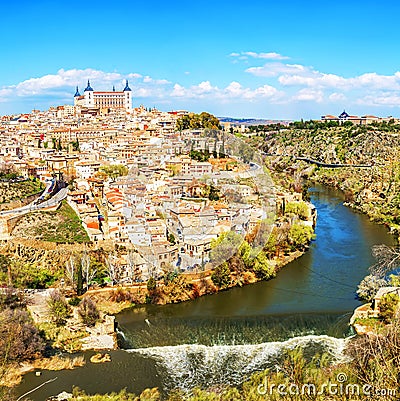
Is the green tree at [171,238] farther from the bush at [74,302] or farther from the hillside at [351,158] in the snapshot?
the hillside at [351,158]

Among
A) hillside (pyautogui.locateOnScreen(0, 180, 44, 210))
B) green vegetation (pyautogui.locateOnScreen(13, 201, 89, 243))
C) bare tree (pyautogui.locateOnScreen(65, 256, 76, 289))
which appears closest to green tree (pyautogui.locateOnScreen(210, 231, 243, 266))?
bare tree (pyautogui.locateOnScreen(65, 256, 76, 289))

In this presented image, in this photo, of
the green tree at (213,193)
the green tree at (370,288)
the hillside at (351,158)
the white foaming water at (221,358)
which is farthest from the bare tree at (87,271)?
the hillside at (351,158)

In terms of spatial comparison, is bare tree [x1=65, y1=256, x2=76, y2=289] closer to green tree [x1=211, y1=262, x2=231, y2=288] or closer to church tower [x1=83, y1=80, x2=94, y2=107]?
green tree [x1=211, y1=262, x2=231, y2=288]

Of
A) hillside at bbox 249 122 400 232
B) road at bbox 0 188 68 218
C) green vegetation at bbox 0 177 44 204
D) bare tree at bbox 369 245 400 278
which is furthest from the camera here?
hillside at bbox 249 122 400 232

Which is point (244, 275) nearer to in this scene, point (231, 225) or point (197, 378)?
point (231, 225)

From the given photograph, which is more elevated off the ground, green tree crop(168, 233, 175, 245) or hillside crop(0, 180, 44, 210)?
hillside crop(0, 180, 44, 210)

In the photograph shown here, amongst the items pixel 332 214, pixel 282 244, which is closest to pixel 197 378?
pixel 282 244
